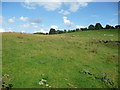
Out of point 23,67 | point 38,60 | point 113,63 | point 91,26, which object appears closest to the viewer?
point 23,67

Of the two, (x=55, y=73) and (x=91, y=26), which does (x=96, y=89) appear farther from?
(x=91, y=26)

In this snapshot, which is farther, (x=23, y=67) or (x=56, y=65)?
(x=56, y=65)

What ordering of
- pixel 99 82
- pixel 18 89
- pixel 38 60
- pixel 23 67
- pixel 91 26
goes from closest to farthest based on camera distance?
1. pixel 18 89
2. pixel 99 82
3. pixel 23 67
4. pixel 38 60
5. pixel 91 26

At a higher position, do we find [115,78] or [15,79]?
[15,79]

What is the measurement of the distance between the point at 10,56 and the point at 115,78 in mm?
14244

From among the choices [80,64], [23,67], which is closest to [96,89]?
[80,64]

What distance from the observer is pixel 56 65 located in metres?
16.7

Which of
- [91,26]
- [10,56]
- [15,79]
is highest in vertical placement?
[91,26]

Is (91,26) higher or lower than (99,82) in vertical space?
higher

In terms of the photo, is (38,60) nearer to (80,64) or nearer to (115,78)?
(80,64)

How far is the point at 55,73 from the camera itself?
1441cm

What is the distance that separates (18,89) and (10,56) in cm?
884

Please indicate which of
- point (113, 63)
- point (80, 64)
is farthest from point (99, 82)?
point (113, 63)

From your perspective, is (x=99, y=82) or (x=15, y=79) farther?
(x=99, y=82)
